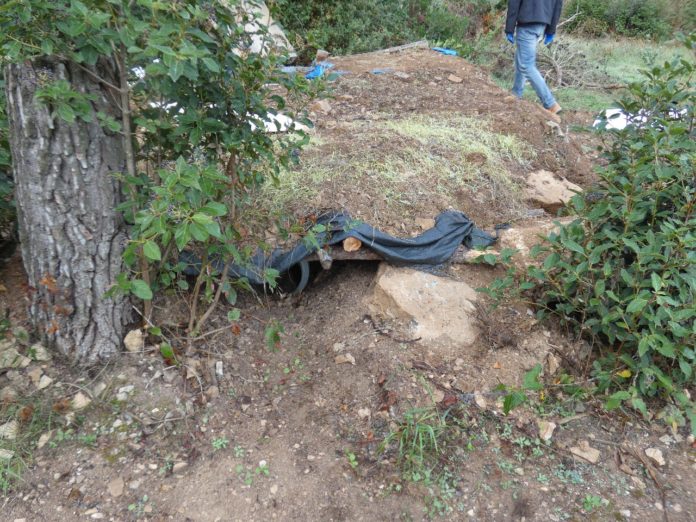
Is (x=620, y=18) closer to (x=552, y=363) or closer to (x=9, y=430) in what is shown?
(x=552, y=363)

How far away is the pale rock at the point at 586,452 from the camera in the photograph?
2.01 metres

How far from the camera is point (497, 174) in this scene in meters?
3.49

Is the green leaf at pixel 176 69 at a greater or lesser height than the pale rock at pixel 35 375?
greater

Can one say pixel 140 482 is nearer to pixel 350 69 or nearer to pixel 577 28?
pixel 350 69

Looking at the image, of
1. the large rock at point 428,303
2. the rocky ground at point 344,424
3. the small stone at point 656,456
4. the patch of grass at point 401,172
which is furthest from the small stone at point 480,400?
the patch of grass at point 401,172

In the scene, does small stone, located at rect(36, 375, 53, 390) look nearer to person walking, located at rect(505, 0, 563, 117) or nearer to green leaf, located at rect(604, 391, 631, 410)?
green leaf, located at rect(604, 391, 631, 410)

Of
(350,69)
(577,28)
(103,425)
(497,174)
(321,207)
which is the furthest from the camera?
(577,28)

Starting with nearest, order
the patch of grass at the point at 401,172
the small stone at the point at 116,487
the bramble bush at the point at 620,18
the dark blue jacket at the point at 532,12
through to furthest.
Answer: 1. the small stone at the point at 116,487
2. the patch of grass at the point at 401,172
3. the dark blue jacket at the point at 532,12
4. the bramble bush at the point at 620,18

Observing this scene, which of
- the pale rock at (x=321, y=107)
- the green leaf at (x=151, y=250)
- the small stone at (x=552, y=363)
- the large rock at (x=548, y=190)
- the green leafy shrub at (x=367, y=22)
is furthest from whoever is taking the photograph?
the green leafy shrub at (x=367, y=22)

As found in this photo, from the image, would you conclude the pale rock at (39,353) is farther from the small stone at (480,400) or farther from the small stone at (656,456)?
the small stone at (656,456)

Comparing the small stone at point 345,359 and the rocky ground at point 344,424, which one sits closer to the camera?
the rocky ground at point 344,424

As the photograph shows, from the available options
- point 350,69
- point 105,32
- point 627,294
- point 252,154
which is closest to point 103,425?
point 252,154

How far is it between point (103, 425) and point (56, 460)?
0.60 ft

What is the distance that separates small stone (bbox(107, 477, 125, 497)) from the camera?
1.80 meters
